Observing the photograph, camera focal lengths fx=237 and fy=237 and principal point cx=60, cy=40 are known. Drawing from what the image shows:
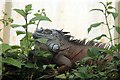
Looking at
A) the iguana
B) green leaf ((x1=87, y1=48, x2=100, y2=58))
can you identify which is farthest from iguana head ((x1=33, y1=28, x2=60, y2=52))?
green leaf ((x1=87, y1=48, x2=100, y2=58))

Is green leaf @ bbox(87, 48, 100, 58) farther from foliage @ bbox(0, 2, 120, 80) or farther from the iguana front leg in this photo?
the iguana front leg

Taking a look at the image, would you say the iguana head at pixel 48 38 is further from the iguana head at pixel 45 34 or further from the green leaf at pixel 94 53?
the green leaf at pixel 94 53

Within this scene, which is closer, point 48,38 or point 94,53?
point 94,53

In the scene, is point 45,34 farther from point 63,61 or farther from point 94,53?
point 94,53

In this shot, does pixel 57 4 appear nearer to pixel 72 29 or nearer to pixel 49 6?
pixel 49 6

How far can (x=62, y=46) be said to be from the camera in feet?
2.72

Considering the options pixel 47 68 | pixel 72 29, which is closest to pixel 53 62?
pixel 47 68

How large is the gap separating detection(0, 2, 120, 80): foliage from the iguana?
30 millimetres

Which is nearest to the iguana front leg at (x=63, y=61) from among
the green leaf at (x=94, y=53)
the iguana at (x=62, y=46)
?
the iguana at (x=62, y=46)

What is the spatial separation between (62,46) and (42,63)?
112mm

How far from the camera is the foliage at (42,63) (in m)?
0.66

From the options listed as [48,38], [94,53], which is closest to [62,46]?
[48,38]

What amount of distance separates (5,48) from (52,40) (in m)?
0.19

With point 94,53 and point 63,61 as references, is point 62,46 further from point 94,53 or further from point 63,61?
point 94,53
